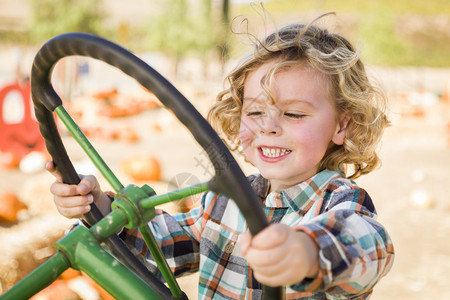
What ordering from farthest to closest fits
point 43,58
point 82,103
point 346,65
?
point 82,103
point 346,65
point 43,58

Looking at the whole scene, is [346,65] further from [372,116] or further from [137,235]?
[137,235]

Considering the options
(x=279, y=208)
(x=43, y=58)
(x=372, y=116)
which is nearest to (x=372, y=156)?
(x=372, y=116)

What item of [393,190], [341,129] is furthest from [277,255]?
Answer: [393,190]

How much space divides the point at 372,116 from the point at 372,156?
125mm

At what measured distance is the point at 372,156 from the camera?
4.65ft

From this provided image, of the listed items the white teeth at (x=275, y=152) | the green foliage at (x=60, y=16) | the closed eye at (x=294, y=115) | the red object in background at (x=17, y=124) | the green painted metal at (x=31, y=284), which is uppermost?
the green foliage at (x=60, y=16)

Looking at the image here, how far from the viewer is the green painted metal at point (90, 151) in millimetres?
900

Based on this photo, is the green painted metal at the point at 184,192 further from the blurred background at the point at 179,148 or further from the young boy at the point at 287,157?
the young boy at the point at 287,157

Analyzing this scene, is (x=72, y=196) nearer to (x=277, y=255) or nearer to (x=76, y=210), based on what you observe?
(x=76, y=210)

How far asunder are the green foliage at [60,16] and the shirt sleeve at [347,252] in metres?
11.3

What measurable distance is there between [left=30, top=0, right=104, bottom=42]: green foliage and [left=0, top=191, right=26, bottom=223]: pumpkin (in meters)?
8.64

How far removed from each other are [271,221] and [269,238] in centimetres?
58

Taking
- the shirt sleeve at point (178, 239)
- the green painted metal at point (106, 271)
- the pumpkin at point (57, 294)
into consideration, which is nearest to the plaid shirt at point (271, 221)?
the shirt sleeve at point (178, 239)

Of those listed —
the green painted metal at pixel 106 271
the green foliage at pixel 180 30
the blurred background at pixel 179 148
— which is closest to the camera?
the green painted metal at pixel 106 271
